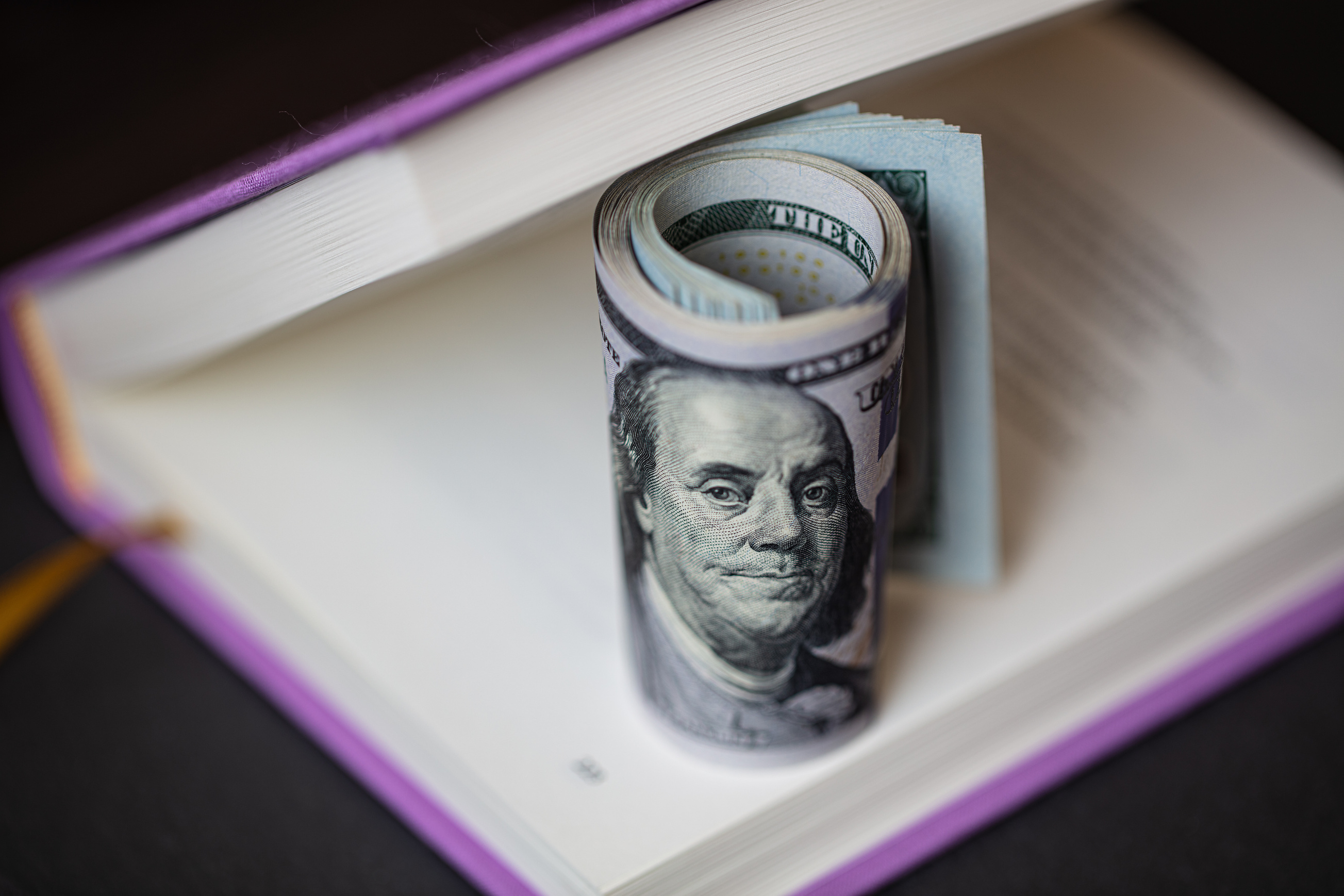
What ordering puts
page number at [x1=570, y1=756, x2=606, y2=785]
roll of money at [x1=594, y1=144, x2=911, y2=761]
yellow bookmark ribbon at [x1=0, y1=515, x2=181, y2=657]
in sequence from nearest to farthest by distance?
roll of money at [x1=594, y1=144, x2=911, y2=761], page number at [x1=570, y1=756, x2=606, y2=785], yellow bookmark ribbon at [x1=0, y1=515, x2=181, y2=657]

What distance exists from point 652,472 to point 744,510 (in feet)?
0.14

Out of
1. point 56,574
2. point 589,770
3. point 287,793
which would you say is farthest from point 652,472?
point 56,574

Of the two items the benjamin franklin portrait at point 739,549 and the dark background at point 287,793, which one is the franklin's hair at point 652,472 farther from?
the dark background at point 287,793

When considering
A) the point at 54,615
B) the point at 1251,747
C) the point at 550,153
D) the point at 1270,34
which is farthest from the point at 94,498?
the point at 1270,34

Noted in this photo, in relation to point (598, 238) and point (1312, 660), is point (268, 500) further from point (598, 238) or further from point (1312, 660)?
point (1312, 660)

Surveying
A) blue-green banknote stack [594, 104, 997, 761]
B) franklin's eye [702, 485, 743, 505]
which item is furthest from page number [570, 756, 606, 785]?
franklin's eye [702, 485, 743, 505]

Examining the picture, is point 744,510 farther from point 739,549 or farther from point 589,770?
point 589,770

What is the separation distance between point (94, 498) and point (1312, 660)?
2.46 feet

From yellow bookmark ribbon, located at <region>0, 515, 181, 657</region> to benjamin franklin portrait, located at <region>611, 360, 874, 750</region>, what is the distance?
0.34 meters

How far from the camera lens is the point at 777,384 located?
0.50 metres

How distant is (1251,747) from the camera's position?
2.36 ft

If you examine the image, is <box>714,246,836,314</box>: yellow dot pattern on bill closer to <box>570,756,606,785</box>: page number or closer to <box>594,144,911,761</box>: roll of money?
<box>594,144,911,761</box>: roll of money

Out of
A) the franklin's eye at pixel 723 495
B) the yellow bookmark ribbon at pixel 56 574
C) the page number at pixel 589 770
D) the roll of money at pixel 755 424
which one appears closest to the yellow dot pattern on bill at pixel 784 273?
the roll of money at pixel 755 424

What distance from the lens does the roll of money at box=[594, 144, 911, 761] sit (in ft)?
1.63
